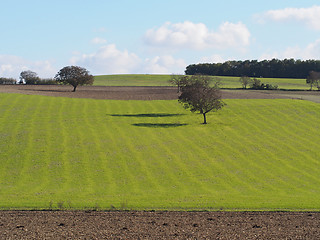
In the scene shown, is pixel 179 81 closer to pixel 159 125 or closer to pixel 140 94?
pixel 140 94

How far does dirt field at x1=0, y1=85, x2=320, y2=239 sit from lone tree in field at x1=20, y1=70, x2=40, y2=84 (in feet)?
393

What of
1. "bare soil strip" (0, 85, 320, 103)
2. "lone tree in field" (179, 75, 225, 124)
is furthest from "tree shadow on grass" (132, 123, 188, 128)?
"bare soil strip" (0, 85, 320, 103)

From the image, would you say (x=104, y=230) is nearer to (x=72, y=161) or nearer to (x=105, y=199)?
(x=105, y=199)

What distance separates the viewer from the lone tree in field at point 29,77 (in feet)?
451

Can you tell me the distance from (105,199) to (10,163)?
1625 cm

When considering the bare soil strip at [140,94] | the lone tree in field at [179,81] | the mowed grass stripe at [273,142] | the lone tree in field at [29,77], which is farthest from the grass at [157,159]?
the lone tree in field at [29,77]

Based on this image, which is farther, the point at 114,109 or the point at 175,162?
the point at 114,109

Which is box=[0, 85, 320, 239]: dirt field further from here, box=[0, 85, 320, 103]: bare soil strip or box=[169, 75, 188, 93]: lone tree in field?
box=[0, 85, 320, 103]: bare soil strip

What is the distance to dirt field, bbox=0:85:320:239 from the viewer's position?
63.4 ft

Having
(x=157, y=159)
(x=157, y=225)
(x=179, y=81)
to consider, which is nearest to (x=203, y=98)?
(x=157, y=159)

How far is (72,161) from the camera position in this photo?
136 feet

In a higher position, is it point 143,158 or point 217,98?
point 217,98

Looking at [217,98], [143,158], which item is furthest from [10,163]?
[217,98]

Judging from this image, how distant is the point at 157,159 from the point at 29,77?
368 feet
